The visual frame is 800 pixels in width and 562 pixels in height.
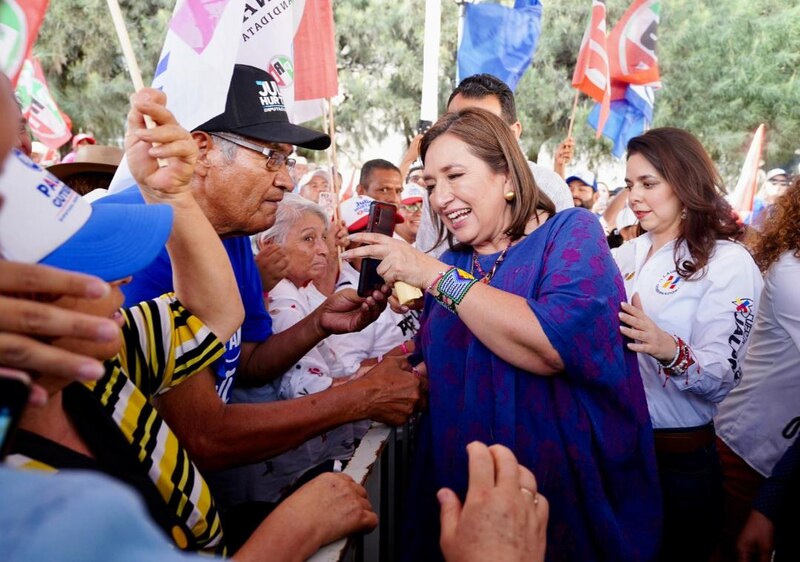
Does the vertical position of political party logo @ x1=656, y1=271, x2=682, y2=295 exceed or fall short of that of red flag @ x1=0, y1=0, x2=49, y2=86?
it falls short

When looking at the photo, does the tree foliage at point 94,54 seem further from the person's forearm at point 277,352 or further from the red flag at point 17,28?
the person's forearm at point 277,352

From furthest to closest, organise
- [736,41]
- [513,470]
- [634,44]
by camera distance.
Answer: [736,41] < [634,44] < [513,470]

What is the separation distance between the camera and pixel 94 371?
782 millimetres

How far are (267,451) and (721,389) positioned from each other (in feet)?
5.32

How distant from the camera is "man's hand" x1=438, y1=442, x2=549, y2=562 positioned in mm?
1068

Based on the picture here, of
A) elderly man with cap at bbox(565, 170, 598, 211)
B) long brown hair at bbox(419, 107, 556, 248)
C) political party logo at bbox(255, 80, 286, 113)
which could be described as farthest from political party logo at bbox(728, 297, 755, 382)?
elderly man with cap at bbox(565, 170, 598, 211)

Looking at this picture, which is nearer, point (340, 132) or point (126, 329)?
point (126, 329)

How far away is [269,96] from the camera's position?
97.7 inches

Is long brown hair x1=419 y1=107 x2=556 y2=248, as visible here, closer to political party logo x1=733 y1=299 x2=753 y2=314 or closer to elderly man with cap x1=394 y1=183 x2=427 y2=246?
political party logo x1=733 y1=299 x2=753 y2=314

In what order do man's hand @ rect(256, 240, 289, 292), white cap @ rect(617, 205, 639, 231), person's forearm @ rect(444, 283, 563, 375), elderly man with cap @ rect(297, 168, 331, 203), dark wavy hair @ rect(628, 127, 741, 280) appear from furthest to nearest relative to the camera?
elderly man with cap @ rect(297, 168, 331, 203) < white cap @ rect(617, 205, 639, 231) < man's hand @ rect(256, 240, 289, 292) < dark wavy hair @ rect(628, 127, 741, 280) < person's forearm @ rect(444, 283, 563, 375)

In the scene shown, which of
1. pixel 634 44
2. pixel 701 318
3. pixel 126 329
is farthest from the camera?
pixel 634 44

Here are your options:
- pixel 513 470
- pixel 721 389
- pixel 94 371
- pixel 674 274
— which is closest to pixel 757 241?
pixel 674 274

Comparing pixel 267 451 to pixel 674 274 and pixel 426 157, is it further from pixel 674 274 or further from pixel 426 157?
pixel 674 274

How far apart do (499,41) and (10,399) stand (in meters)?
6.01
